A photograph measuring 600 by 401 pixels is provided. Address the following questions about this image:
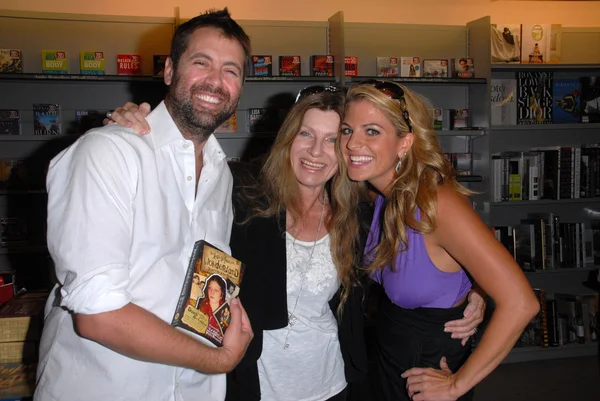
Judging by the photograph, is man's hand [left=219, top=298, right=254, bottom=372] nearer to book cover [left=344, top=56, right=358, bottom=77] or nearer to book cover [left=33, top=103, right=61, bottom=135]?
book cover [left=33, top=103, right=61, bottom=135]

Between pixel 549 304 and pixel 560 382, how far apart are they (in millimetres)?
735

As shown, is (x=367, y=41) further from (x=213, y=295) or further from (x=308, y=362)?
(x=213, y=295)

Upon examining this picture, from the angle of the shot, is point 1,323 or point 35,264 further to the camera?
point 35,264

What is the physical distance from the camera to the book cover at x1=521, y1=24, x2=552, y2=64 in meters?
4.49

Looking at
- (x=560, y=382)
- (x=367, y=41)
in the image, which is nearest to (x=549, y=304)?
(x=560, y=382)

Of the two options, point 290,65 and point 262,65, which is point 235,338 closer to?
point 262,65

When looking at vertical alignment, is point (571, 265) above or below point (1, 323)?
below

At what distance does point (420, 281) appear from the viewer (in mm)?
1747

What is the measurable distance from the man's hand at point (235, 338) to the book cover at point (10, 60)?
11.1ft

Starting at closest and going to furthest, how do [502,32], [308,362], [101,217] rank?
1. [101,217]
2. [308,362]
3. [502,32]

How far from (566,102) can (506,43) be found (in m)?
0.80

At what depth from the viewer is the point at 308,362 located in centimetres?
188

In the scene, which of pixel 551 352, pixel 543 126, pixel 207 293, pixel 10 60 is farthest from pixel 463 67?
pixel 207 293

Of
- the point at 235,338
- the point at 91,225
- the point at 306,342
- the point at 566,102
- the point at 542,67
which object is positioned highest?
the point at 542,67
